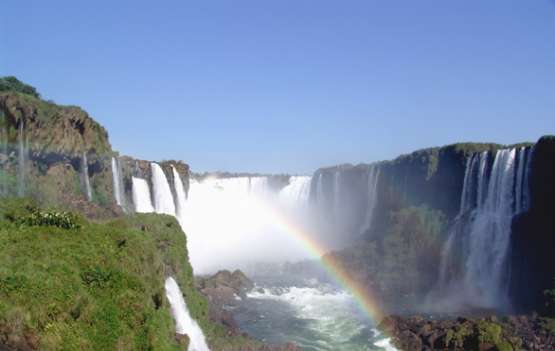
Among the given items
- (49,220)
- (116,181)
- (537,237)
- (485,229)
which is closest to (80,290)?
(49,220)

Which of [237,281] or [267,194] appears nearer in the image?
[237,281]

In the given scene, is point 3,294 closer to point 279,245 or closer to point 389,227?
point 389,227

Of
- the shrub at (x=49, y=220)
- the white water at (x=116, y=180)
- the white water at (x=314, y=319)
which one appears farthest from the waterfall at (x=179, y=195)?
the shrub at (x=49, y=220)

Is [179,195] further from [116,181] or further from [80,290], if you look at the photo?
[80,290]

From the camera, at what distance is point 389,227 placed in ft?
129

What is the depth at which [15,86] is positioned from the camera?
1404 inches

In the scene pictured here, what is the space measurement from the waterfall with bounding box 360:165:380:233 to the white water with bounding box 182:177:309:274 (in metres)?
7.00

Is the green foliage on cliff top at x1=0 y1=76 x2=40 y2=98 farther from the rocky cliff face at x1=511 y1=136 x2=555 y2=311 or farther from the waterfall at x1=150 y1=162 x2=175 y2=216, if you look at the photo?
the rocky cliff face at x1=511 y1=136 x2=555 y2=311

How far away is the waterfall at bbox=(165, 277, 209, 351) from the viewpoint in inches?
645

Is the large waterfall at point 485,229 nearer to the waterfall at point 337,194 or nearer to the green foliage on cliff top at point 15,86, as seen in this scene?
the waterfall at point 337,194

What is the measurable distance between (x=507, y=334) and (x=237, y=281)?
1782 cm

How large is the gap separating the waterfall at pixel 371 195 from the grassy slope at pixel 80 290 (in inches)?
1277

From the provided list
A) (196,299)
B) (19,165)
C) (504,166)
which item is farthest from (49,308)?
(504,166)

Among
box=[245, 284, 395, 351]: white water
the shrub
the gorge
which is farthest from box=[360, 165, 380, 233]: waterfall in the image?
the shrub
